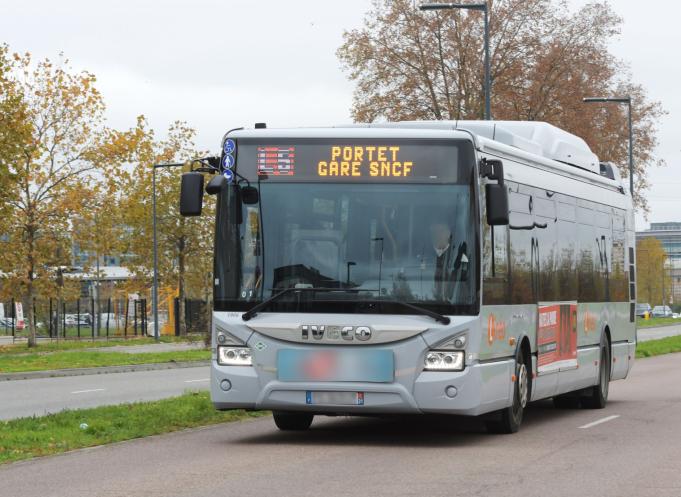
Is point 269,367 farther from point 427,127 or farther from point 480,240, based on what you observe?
point 427,127

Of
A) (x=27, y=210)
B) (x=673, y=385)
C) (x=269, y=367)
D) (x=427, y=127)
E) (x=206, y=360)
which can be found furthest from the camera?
(x=27, y=210)

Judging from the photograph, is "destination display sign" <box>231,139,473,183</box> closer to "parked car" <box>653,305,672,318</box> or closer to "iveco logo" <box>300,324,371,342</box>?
"iveco logo" <box>300,324,371,342</box>

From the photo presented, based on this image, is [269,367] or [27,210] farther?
[27,210]

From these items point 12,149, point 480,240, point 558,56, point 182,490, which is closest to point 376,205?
point 480,240

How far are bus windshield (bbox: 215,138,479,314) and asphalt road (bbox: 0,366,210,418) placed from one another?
21.2 feet

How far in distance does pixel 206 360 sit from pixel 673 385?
14.8 m

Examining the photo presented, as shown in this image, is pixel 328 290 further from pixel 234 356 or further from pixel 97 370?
pixel 97 370

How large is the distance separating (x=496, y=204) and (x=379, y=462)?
9.50ft

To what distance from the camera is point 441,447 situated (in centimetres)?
1341

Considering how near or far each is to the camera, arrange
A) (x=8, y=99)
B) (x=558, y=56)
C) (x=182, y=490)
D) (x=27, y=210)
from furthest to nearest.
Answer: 1. (x=558, y=56)
2. (x=27, y=210)
3. (x=8, y=99)
4. (x=182, y=490)

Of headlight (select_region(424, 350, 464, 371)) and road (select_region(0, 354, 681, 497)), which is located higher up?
headlight (select_region(424, 350, 464, 371))

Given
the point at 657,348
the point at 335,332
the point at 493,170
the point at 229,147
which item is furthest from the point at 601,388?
the point at 657,348

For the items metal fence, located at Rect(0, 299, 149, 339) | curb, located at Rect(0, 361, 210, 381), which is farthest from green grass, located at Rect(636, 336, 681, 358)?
metal fence, located at Rect(0, 299, 149, 339)

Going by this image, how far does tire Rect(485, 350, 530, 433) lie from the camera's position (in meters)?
14.7
